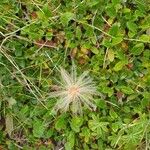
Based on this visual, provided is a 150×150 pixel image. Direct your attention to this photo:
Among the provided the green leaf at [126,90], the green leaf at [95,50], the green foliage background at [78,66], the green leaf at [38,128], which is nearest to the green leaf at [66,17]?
the green foliage background at [78,66]

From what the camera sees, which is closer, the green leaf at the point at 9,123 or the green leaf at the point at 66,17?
the green leaf at the point at 66,17

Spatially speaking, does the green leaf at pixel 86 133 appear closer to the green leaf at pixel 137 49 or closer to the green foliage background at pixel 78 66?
the green foliage background at pixel 78 66

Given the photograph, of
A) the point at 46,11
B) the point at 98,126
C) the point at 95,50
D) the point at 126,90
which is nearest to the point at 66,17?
the point at 46,11

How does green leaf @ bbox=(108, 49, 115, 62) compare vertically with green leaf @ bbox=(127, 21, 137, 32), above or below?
below

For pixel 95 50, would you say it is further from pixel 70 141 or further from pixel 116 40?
pixel 70 141

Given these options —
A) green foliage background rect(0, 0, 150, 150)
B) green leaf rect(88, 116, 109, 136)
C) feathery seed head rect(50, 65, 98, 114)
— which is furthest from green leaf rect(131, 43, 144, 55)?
green leaf rect(88, 116, 109, 136)

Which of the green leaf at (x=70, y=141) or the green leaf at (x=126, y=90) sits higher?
the green leaf at (x=126, y=90)

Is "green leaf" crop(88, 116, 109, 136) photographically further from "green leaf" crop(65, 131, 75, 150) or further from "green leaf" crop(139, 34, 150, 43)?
"green leaf" crop(139, 34, 150, 43)
